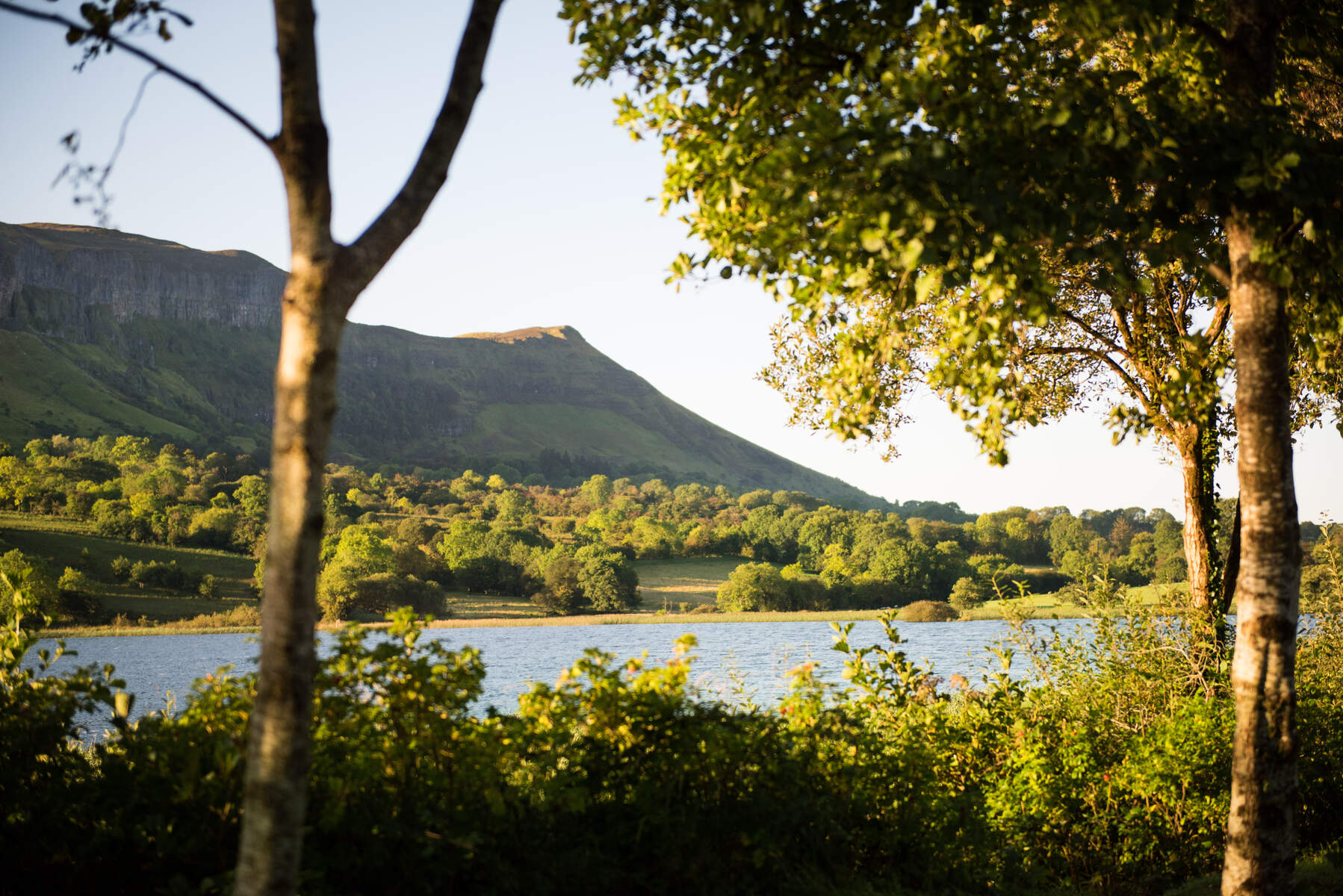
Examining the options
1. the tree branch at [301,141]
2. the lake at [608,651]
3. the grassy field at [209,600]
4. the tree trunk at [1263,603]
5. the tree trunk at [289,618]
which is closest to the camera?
the tree trunk at [289,618]

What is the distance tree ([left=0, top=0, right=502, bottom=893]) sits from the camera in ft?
9.90

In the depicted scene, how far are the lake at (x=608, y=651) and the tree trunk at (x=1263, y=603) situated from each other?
2.54 m

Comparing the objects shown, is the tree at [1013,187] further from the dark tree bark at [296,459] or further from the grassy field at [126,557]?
the grassy field at [126,557]

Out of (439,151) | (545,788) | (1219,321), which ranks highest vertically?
(1219,321)

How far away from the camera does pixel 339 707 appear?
14.8 ft

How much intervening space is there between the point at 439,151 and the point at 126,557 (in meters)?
83.4

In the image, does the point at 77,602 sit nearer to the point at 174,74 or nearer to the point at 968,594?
the point at 968,594

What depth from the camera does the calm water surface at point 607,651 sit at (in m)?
7.59

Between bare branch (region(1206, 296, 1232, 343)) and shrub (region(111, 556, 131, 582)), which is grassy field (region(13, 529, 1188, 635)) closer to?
shrub (region(111, 556, 131, 582))

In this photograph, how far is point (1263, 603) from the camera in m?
4.77

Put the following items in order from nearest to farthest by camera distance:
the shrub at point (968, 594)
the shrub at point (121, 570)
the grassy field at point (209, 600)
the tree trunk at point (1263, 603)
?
the tree trunk at point (1263, 603), the grassy field at point (209, 600), the shrub at point (968, 594), the shrub at point (121, 570)

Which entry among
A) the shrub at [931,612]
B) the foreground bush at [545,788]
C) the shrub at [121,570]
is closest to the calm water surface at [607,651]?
the foreground bush at [545,788]

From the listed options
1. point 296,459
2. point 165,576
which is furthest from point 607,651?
point 165,576

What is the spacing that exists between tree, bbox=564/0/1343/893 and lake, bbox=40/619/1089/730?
2510mm
